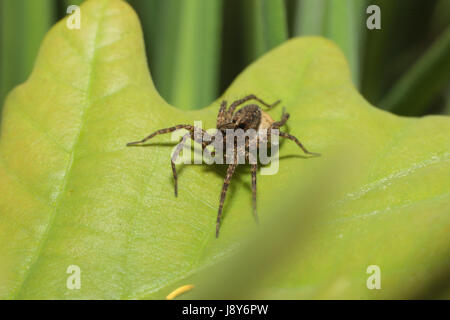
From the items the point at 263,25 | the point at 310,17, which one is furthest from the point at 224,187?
the point at 310,17

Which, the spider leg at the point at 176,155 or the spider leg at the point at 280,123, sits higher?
the spider leg at the point at 280,123

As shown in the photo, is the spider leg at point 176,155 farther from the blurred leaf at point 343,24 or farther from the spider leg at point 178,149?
the blurred leaf at point 343,24

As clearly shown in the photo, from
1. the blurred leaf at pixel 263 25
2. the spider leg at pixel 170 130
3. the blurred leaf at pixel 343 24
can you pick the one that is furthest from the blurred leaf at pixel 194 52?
the blurred leaf at pixel 343 24

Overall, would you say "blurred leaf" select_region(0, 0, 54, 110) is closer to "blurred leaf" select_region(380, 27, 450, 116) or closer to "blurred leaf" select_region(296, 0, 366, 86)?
"blurred leaf" select_region(296, 0, 366, 86)
